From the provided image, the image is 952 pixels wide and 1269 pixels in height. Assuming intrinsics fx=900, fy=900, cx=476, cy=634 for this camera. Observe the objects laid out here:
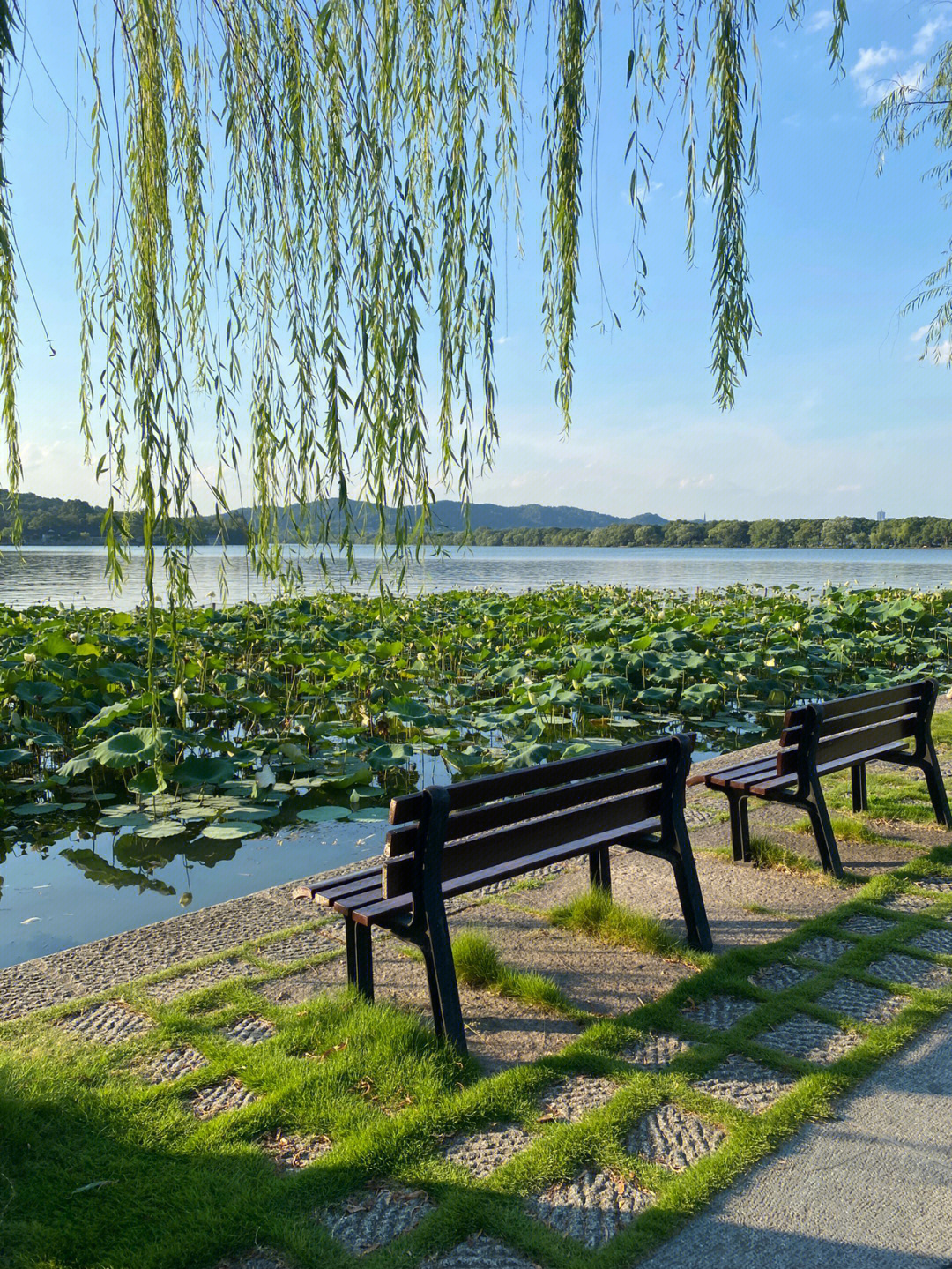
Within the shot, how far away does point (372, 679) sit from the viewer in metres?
8.42

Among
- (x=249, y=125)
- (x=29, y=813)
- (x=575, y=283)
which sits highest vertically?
(x=249, y=125)

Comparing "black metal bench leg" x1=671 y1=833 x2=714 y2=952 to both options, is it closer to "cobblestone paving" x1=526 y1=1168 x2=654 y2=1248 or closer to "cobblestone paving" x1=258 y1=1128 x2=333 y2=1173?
"cobblestone paving" x1=526 y1=1168 x2=654 y2=1248

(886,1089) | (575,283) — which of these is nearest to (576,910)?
(886,1089)

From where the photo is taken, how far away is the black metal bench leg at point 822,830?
3.76 metres

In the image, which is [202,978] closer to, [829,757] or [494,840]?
[494,840]

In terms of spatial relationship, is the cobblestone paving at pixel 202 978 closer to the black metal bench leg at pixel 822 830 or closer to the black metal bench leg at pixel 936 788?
the black metal bench leg at pixel 822 830

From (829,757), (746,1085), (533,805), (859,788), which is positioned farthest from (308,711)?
(746,1085)

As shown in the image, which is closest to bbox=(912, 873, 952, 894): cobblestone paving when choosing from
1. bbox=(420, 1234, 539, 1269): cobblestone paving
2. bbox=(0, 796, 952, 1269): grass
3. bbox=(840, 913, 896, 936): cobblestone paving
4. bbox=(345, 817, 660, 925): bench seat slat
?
bbox=(840, 913, 896, 936): cobblestone paving

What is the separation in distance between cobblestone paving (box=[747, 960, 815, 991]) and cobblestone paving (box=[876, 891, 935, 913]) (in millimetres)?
730

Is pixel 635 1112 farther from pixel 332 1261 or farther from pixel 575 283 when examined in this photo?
pixel 575 283

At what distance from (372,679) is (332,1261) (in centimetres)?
685

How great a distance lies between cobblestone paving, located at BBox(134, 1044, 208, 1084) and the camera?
7.60 feet

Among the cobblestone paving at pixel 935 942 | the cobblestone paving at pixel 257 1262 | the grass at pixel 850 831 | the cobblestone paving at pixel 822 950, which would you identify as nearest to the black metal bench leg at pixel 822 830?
the grass at pixel 850 831

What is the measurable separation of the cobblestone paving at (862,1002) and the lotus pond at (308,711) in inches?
70.2
